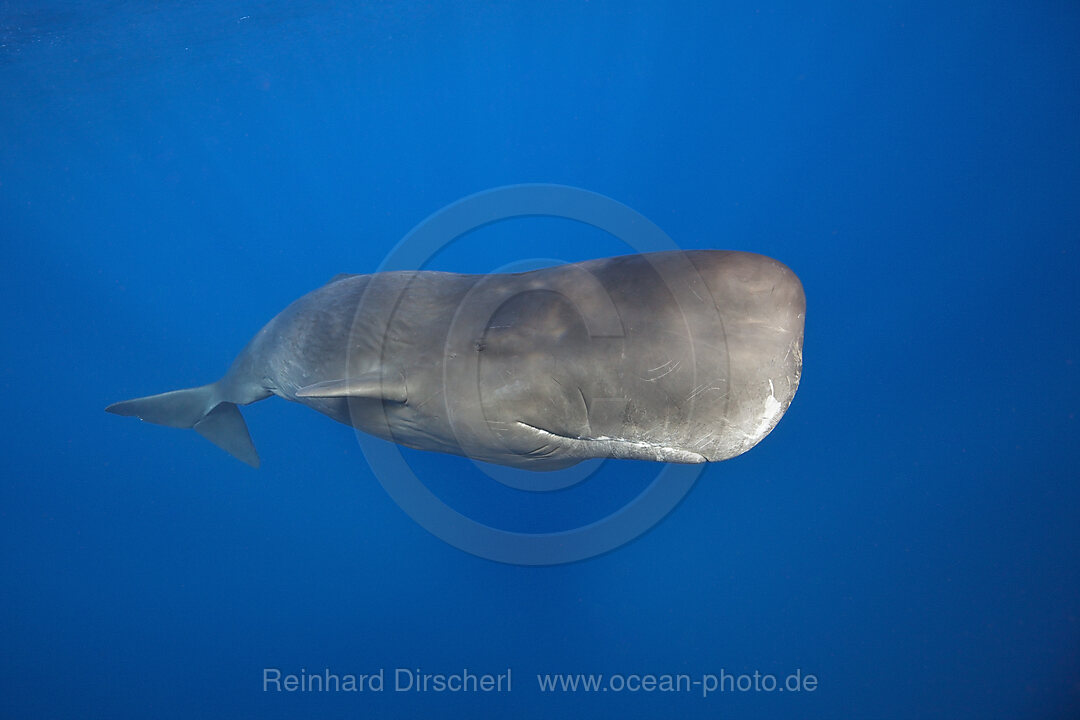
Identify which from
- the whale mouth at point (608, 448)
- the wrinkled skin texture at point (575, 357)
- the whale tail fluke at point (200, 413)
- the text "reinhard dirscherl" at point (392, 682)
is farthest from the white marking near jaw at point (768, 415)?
the text "reinhard dirscherl" at point (392, 682)

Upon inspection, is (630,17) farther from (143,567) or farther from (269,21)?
(143,567)

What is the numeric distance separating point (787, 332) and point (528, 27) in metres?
7.10

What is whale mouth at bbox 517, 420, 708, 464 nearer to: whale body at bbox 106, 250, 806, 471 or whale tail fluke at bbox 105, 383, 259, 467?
whale body at bbox 106, 250, 806, 471

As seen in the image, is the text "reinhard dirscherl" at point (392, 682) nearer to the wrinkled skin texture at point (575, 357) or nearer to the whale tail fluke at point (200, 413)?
the whale tail fluke at point (200, 413)

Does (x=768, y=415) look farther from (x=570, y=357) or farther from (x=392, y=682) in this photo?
(x=392, y=682)

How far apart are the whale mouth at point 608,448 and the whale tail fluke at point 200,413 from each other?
3551 millimetres


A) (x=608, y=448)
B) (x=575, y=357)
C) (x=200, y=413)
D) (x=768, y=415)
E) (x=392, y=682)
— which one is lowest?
(x=392, y=682)

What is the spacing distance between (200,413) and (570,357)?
4.27 metres

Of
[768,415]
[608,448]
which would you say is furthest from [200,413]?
[768,415]

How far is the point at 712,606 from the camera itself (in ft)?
20.1

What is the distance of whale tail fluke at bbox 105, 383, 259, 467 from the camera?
4801 mm

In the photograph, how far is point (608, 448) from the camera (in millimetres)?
2650

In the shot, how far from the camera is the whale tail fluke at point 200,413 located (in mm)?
4801

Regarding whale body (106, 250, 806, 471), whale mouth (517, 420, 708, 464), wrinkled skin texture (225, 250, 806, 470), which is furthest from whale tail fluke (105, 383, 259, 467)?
whale mouth (517, 420, 708, 464)
